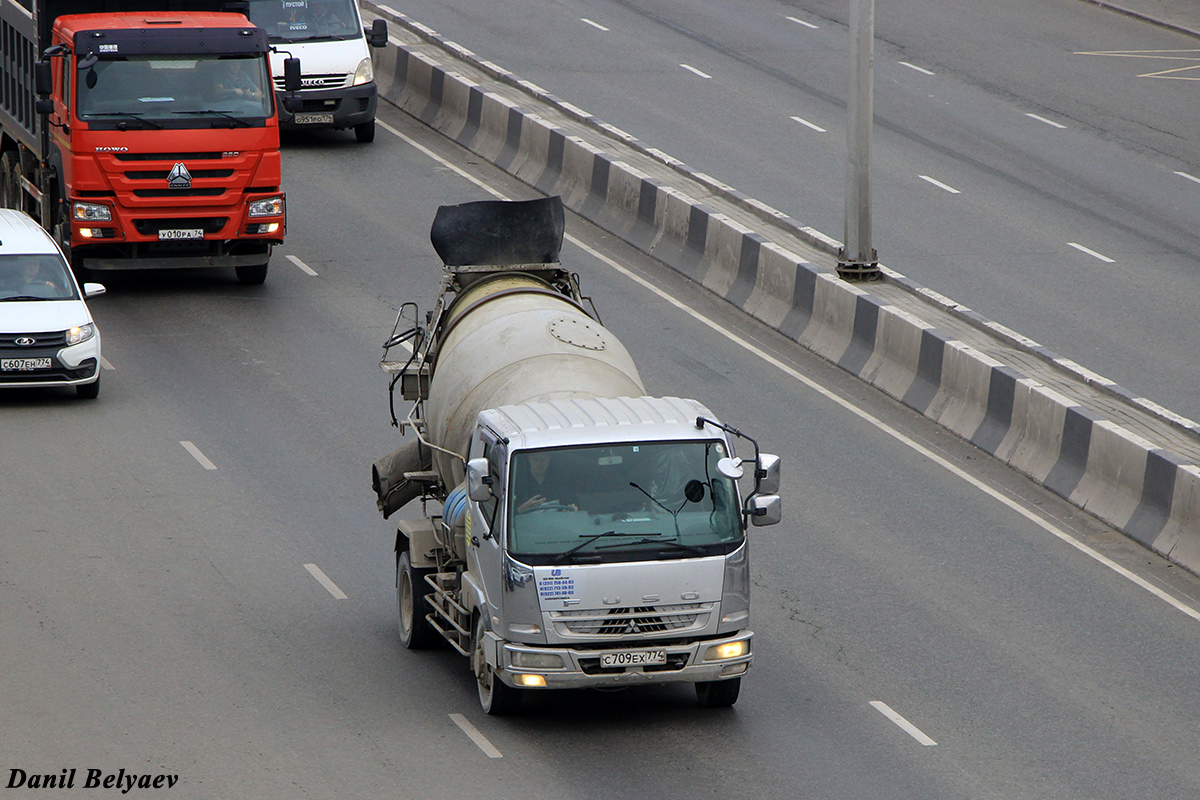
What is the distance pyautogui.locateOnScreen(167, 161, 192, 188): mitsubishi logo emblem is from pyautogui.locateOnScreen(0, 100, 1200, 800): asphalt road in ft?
5.47

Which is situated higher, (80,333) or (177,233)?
(177,233)

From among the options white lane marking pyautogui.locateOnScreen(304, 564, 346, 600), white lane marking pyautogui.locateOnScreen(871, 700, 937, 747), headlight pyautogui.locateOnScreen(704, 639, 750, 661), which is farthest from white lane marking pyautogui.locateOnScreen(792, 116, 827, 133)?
headlight pyautogui.locateOnScreen(704, 639, 750, 661)

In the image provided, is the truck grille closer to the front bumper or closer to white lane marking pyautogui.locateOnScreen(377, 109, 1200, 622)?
the front bumper

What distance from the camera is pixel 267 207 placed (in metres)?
23.0

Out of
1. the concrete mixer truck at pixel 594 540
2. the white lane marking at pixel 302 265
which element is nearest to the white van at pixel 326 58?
the white lane marking at pixel 302 265

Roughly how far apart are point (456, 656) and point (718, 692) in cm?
232

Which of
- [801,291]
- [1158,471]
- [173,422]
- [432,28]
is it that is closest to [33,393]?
[173,422]

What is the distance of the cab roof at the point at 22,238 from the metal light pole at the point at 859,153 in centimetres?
922

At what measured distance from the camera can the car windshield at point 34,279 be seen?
2047 centimetres

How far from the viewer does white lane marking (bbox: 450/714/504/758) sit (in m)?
12.0

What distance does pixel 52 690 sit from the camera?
12.8 m

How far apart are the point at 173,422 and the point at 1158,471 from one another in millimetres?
9611

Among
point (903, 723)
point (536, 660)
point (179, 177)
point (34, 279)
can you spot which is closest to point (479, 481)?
point (536, 660)

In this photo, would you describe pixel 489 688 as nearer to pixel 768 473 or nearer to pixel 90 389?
pixel 768 473
